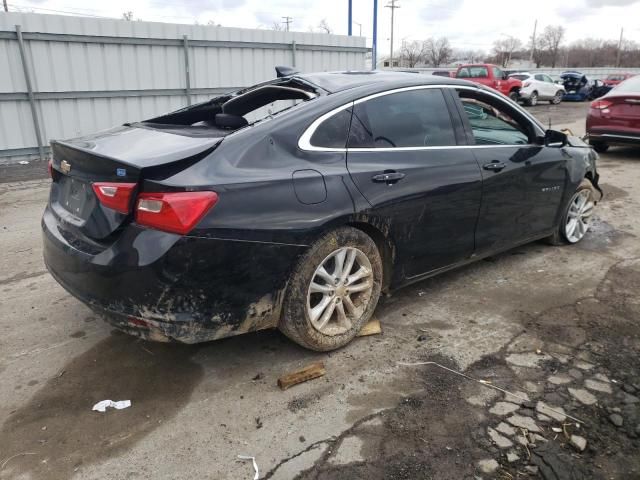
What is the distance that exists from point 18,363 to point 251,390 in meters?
1.43

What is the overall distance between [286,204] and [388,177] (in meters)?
0.77

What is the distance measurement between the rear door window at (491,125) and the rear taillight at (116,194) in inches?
96.3

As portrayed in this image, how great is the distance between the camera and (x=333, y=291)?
3.13 m

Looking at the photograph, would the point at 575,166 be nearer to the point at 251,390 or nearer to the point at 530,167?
the point at 530,167

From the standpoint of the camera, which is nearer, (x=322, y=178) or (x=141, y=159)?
(x=141, y=159)

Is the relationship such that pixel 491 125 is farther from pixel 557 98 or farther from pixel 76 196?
pixel 557 98

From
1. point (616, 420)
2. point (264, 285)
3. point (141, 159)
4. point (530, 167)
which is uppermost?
point (141, 159)

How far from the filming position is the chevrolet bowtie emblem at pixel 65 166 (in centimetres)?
302

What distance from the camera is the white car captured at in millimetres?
24656

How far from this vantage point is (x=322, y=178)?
115 inches

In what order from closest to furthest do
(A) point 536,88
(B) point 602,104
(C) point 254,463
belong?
(C) point 254,463 → (B) point 602,104 → (A) point 536,88

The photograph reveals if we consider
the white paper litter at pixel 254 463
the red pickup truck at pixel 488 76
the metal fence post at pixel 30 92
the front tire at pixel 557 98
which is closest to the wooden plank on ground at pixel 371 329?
the white paper litter at pixel 254 463

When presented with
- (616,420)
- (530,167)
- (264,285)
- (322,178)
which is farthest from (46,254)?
(530,167)

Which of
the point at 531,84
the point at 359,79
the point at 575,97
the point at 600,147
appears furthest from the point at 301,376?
the point at 575,97
